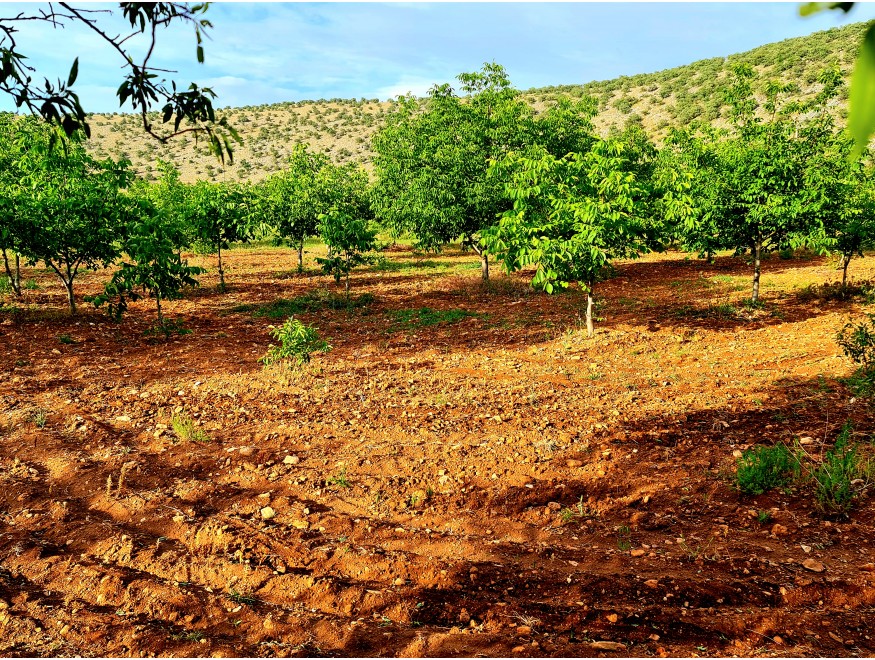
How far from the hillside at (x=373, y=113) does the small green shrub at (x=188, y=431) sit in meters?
43.1

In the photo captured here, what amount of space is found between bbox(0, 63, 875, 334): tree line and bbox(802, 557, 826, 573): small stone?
20.3 ft

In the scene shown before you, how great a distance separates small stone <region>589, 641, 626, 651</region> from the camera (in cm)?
312

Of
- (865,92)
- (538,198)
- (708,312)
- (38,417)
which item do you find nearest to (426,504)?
(865,92)

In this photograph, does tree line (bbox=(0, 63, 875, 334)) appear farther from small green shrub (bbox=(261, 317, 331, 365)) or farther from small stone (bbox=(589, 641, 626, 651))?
small stone (bbox=(589, 641, 626, 651))

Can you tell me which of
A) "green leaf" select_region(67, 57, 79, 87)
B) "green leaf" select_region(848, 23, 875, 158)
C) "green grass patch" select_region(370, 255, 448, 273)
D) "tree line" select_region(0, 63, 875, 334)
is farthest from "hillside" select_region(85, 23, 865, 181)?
"green leaf" select_region(848, 23, 875, 158)

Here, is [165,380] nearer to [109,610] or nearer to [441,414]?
[441,414]

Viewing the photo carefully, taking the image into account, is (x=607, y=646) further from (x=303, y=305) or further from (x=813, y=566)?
(x=303, y=305)

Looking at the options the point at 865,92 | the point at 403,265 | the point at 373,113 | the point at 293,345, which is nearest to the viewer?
the point at 865,92

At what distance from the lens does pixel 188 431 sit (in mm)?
6621

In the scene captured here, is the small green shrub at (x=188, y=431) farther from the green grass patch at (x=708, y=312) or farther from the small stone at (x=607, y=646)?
the green grass patch at (x=708, y=312)

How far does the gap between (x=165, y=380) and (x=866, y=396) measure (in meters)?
10.1

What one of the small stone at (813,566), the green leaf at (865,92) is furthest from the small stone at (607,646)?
the green leaf at (865,92)

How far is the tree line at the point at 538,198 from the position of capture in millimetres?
10328

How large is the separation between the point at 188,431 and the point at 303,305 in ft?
32.2
